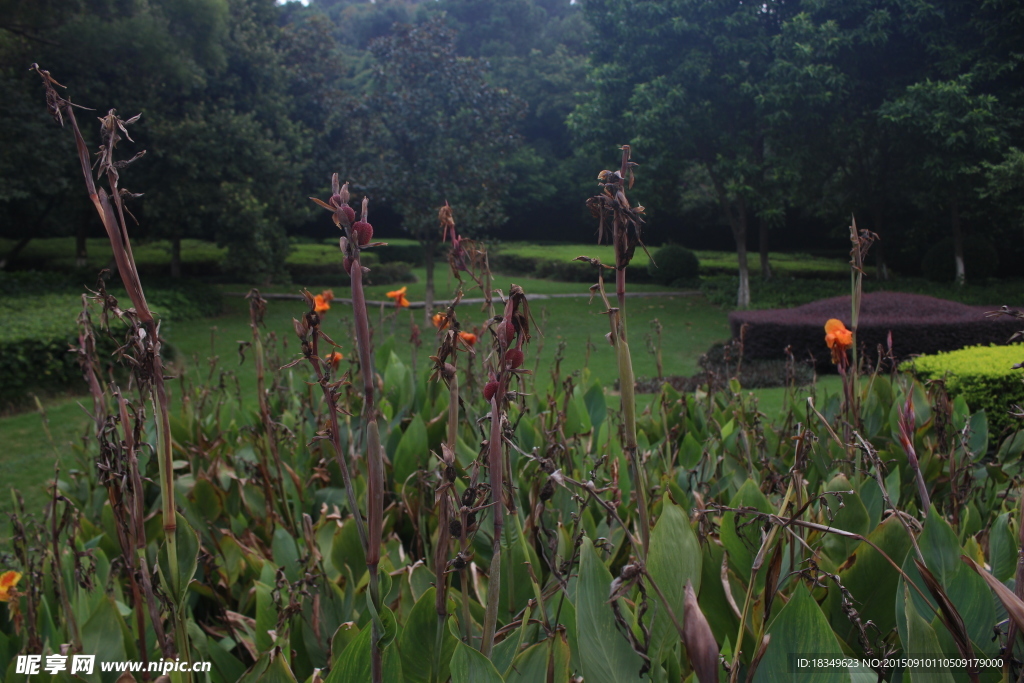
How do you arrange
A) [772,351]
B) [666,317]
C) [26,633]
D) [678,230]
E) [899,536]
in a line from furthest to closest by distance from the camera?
[678,230] → [666,317] → [772,351] → [26,633] → [899,536]

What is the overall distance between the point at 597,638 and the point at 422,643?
0.23m

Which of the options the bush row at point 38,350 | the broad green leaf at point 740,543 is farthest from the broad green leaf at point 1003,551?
the bush row at point 38,350

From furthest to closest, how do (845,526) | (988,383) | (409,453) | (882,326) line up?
(882,326)
(988,383)
(409,453)
(845,526)

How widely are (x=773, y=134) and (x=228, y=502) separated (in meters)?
14.1

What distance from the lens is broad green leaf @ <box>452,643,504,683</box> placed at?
0.65 m

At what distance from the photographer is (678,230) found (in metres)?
23.8

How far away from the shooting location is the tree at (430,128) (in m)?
12.4

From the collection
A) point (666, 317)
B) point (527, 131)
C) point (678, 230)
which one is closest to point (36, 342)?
point (666, 317)

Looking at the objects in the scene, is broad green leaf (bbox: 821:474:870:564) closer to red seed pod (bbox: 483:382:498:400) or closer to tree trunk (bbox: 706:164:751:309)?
red seed pod (bbox: 483:382:498:400)

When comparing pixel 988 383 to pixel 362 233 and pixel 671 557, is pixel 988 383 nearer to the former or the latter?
pixel 671 557

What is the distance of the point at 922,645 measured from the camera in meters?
0.74

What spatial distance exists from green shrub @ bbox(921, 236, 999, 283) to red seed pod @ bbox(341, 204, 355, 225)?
17597 mm

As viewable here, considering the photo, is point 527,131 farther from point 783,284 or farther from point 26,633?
point 26,633

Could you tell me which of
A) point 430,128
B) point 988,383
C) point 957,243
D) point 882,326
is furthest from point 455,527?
point 957,243
